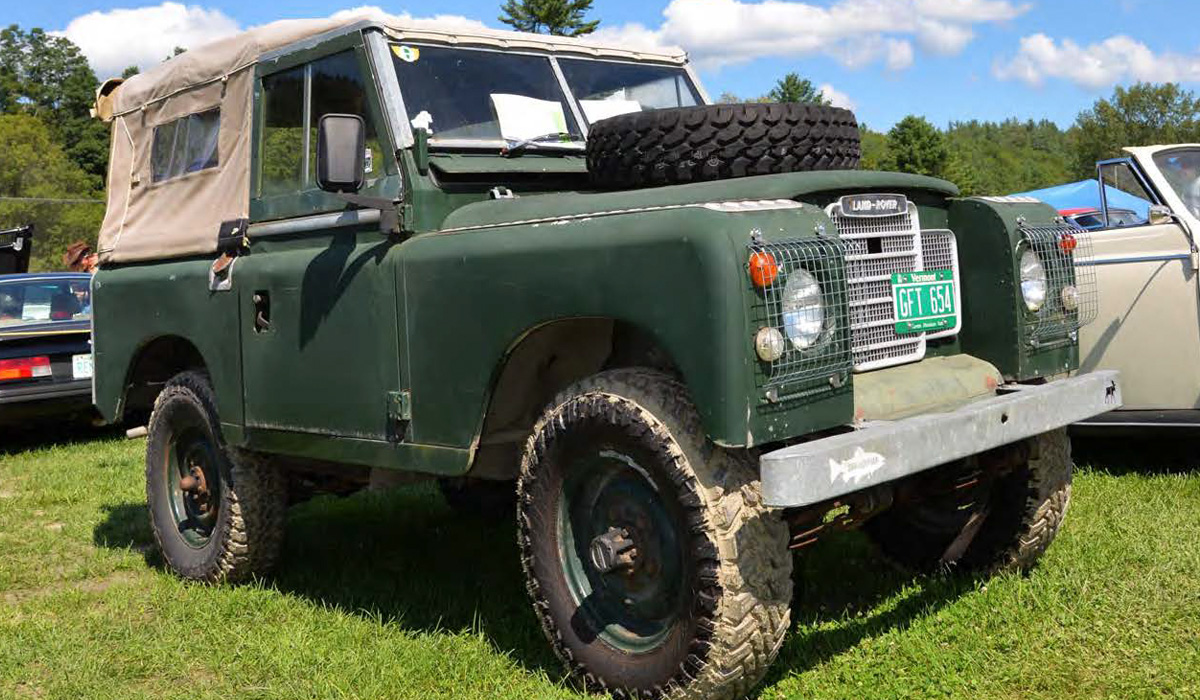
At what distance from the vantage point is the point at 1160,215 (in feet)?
19.8

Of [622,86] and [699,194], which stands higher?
[622,86]

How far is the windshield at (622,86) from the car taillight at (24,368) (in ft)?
21.5

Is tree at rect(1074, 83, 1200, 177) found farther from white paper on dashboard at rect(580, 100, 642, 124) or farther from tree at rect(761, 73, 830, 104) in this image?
white paper on dashboard at rect(580, 100, 642, 124)

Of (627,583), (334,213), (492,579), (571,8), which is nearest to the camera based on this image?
(627,583)

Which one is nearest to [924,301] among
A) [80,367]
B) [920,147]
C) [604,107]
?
[604,107]

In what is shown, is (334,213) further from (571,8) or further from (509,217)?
(571,8)

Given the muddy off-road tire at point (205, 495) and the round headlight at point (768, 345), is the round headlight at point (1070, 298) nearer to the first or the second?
the round headlight at point (768, 345)

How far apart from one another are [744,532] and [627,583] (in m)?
0.50

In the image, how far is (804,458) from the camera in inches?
113

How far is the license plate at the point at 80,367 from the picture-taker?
964 centimetres

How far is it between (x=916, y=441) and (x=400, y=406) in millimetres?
1755

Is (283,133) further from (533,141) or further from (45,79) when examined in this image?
(45,79)

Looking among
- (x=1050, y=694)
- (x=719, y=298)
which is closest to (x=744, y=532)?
(x=719, y=298)

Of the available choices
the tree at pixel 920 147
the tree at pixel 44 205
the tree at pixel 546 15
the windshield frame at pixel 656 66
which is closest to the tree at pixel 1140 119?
the tree at pixel 920 147
